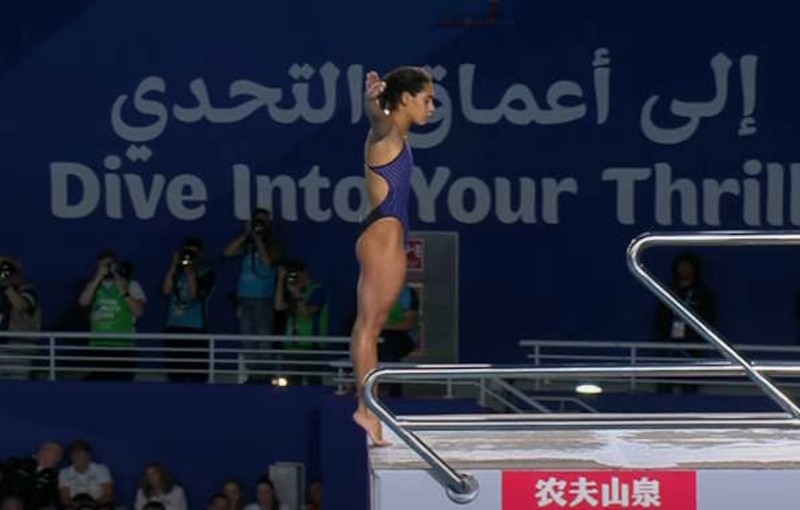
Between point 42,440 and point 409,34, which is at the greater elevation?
point 409,34

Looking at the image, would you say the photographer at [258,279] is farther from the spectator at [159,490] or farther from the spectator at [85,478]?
the spectator at [85,478]

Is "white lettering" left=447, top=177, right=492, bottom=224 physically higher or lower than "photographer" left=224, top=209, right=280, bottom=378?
higher

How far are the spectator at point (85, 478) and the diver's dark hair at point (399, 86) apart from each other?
8.09 metres

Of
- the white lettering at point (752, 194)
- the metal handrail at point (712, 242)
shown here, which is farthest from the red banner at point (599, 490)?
the white lettering at point (752, 194)

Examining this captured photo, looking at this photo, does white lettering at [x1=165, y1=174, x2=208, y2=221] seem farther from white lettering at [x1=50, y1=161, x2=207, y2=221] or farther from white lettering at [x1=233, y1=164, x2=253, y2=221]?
white lettering at [x1=233, y1=164, x2=253, y2=221]

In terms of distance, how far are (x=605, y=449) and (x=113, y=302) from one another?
1008 cm

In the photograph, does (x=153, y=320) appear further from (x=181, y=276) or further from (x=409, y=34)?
(x=409, y=34)

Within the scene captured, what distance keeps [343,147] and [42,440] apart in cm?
309

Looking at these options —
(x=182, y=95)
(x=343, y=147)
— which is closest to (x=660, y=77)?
(x=343, y=147)

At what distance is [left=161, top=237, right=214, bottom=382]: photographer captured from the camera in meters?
17.2

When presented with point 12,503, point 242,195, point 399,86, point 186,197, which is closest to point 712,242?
point 399,86

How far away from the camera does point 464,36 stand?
17.8m

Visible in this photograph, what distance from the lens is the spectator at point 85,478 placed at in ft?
53.7

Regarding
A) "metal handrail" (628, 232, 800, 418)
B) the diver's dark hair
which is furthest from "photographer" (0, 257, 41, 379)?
"metal handrail" (628, 232, 800, 418)
